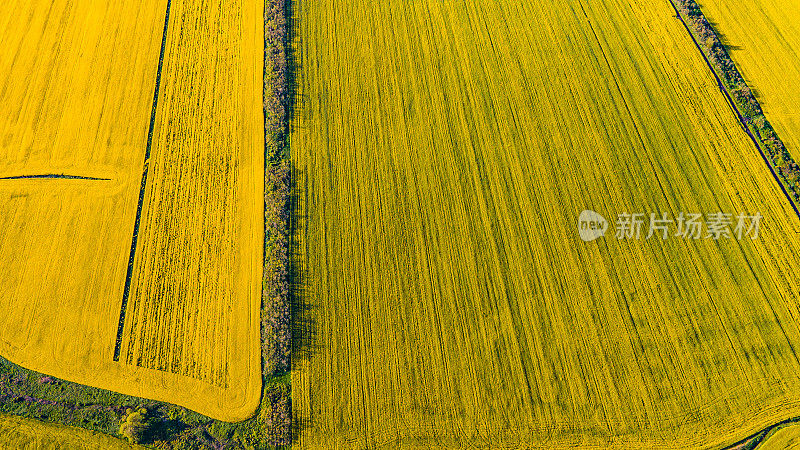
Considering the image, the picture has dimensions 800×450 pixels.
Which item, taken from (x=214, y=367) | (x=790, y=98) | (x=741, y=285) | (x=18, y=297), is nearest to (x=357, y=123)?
(x=214, y=367)

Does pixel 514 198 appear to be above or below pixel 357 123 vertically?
below

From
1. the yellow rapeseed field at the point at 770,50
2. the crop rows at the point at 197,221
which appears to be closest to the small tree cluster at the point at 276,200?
the crop rows at the point at 197,221

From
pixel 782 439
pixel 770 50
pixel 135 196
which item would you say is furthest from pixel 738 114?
pixel 135 196

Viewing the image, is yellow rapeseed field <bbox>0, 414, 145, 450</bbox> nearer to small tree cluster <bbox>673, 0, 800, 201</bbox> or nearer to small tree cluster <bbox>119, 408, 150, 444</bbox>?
small tree cluster <bbox>119, 408, 150, 444</bbox>

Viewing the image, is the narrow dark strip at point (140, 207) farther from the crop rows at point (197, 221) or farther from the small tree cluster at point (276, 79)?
the small tree cluster at point (276, 79)

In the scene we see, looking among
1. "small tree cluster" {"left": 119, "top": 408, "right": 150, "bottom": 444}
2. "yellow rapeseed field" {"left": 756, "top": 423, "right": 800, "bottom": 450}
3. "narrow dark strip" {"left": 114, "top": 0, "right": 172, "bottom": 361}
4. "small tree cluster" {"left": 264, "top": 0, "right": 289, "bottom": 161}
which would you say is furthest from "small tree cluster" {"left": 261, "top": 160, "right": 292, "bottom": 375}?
"yellow rapeseed field" {"left": 756, "top": 423, "right": 800, "bottom": 450}

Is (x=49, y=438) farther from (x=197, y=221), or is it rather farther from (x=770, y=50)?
(x=770, y=50)

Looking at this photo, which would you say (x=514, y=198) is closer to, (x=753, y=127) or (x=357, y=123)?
(x=357, y=123)
